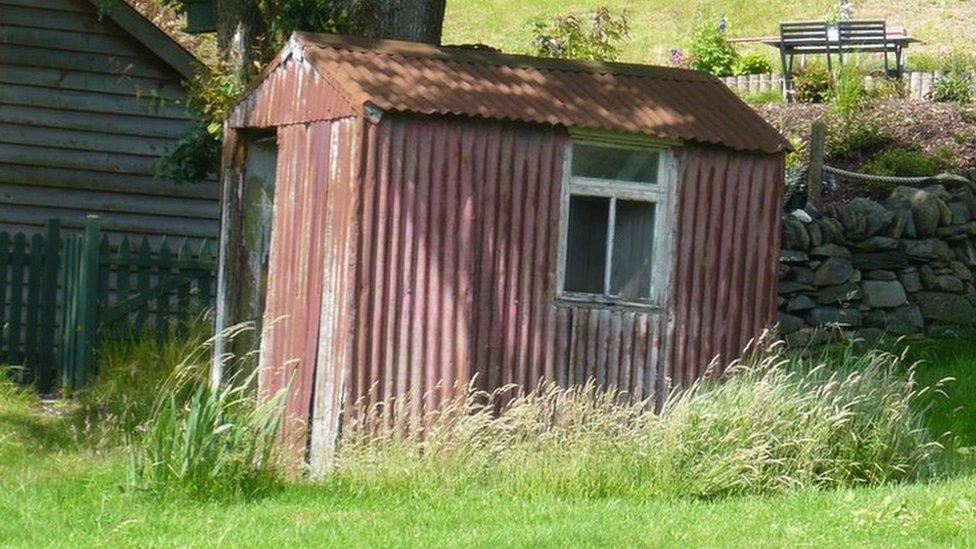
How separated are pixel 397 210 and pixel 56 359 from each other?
19.0 ft

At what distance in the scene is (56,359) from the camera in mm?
14438

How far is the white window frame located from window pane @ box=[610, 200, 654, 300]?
63mm

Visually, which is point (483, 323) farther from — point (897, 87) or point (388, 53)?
point (897, 87)

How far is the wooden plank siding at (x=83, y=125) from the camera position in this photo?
1591cm

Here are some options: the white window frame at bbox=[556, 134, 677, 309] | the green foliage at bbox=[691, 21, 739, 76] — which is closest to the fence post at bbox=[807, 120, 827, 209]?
the white window frame at bbox=[556, 134, 677, 309]

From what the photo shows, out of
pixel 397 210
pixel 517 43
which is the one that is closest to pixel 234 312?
pixel 397 210

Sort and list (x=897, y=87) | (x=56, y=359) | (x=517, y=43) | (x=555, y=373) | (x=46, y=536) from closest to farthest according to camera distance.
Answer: (x=46, y=536)
(x=555, y=373)
(x=56, y=359)
(x=897, y=87)
(x=517, y=43)

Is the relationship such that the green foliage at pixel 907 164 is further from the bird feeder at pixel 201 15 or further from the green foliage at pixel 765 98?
the bird feeder at pixel 201 15

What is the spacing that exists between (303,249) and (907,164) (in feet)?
28.0

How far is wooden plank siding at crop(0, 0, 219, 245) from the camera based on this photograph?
1591 centimetres

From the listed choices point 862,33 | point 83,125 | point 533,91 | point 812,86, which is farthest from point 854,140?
point 83,125

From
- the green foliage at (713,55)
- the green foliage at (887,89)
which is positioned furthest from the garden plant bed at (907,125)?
the green foliage at (713,55)

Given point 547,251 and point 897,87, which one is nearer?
point 547,251

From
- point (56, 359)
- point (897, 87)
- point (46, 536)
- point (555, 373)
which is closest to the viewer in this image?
point (46, 536)
